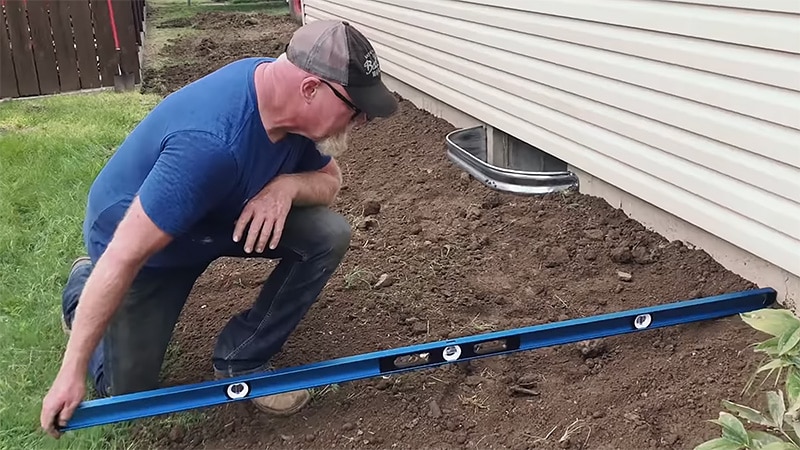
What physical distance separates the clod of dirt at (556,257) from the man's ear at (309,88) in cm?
188

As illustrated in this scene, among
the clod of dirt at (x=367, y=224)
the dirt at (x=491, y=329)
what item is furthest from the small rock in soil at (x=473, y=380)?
the clod of dirt at (x=367, y=224)

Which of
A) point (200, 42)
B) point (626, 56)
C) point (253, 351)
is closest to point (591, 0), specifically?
point (626, 56)

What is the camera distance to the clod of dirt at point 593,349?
3072mm

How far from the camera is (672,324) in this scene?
9.80ft

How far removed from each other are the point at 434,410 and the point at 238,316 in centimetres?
83

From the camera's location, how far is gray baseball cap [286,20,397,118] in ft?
7.57

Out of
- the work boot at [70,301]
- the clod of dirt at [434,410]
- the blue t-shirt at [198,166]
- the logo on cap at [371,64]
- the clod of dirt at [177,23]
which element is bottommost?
the clod of dirt at [177,23]

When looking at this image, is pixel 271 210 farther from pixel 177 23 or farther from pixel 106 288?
pixel 177 23

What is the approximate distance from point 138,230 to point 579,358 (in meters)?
1.72

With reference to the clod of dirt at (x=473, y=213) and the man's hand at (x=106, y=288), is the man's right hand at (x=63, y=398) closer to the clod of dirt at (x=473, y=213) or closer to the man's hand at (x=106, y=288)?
the man's hand at (x=106, y=288)

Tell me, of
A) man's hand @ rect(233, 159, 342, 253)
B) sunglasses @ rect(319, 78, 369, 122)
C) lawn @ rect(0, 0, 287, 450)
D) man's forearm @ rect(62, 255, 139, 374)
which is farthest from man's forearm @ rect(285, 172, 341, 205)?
lawn @ rect(0, 0, 287, 450)

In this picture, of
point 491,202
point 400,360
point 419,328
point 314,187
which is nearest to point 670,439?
point 400,360

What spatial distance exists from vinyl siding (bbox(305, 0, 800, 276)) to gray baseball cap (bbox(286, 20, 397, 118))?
4.99 ft

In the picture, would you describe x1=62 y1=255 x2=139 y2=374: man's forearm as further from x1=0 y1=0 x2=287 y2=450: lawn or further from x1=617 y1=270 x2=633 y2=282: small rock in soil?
x1=617 y1=270 x2=633 y2=282: small rock in soil
